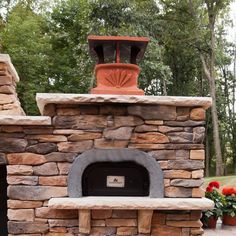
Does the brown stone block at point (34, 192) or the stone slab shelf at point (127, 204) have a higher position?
the brown stone block at point (34, 192)

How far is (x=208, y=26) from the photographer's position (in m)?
13.3

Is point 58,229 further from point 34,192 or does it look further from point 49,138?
point 49,138

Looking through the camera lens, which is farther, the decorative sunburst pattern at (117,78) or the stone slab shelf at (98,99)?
the decorative sunburst pattern at (117,78)

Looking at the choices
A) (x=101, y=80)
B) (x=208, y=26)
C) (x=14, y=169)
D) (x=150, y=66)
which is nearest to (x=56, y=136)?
(x=14, y=169)

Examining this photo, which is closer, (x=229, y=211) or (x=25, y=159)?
(x=25, y=159)

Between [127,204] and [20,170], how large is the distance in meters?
1.08

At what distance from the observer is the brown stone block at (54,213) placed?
334cm

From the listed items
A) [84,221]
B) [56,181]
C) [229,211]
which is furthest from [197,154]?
[229,211]

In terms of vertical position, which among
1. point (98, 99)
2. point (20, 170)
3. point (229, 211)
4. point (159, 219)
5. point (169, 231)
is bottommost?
point (229, 211)

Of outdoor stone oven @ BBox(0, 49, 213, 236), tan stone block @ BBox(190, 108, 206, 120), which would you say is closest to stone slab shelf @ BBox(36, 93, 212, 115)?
outdoor stone oven @ BBox(0, 49, 213, 236)

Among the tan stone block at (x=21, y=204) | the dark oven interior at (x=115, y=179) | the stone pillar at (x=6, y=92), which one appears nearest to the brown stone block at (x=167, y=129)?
the dark oven interior at (x=115, y=179)

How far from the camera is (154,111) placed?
3369mm

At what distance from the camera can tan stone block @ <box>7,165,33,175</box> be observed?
10.9 ft

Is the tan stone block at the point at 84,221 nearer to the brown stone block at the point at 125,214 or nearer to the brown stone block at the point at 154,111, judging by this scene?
the brown stone block at the point at 125,214
